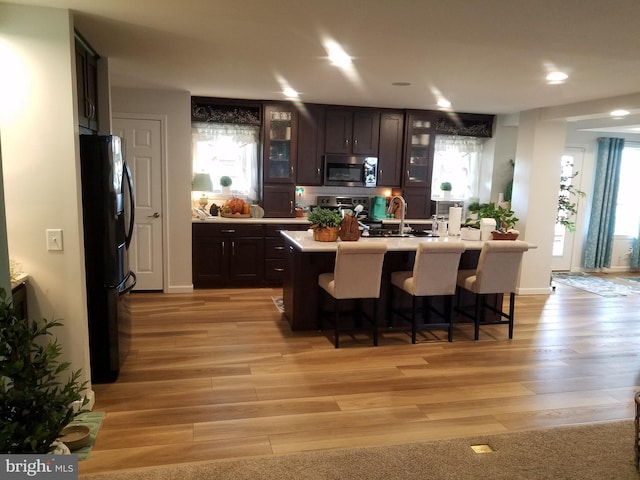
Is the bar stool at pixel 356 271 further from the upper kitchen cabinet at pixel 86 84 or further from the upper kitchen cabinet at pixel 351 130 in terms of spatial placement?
the upper kitchen cabinet at pixel 351 130

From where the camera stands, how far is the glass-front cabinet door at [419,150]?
21.8 feet

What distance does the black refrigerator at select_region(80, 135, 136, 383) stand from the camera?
3.10m

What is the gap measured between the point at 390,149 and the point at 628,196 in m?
4.55

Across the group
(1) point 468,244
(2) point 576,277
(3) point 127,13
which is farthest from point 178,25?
(2) point 576,277

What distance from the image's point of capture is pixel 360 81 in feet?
15.4

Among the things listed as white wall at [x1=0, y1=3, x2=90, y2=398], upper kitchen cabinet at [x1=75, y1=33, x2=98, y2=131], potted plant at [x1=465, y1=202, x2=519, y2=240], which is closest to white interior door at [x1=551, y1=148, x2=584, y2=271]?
potted plant at [x1=465, y1=202, x2=519, y2=240]

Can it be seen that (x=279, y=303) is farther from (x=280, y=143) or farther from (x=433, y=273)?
(x=280, y=143)

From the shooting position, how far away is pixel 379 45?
3318 millimetres

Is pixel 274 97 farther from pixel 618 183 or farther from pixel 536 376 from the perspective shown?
pixel 618 183

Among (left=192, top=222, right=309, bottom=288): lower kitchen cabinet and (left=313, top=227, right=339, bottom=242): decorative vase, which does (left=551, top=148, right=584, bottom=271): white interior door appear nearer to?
(left=192, top=222, right=309, bottom=288): lower kitchen cabinet

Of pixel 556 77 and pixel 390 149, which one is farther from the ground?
pixel 556 77

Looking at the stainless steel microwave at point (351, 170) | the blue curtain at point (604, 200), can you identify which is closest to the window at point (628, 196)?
the blue curtain at point (604, 200)

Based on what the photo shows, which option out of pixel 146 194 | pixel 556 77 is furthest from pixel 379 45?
pixel 146 194

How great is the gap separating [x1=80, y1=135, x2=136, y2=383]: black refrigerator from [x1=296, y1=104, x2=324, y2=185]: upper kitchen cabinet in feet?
10.5
